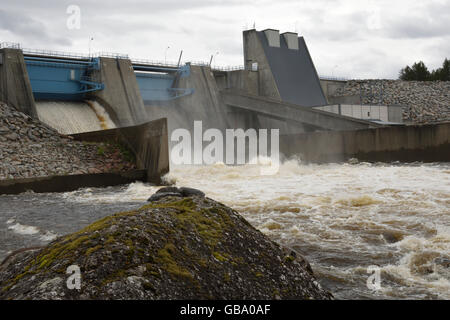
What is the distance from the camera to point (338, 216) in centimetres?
929

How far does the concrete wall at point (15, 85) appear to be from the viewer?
77.5 feet

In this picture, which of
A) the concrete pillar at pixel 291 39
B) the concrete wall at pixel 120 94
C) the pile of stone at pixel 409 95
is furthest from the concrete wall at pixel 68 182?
the pile of stone at pixel 409 95

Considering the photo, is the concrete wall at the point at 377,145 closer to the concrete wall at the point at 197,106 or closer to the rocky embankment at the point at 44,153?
the rocky embankment at the point at 44,153

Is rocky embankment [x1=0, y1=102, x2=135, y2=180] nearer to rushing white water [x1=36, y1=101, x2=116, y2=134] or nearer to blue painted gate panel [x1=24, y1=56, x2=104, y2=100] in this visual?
rushing white water [x1=36, y1=101, x2=116, y2=134]

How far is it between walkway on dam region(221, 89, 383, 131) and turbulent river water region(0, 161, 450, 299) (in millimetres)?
9527

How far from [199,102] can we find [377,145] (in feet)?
50.7

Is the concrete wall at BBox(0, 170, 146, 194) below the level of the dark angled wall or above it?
below

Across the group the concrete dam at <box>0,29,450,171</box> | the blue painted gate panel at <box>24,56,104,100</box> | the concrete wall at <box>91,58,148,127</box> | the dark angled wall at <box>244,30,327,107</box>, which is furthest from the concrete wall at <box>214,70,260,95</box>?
the blue painted gate panel at <box>24,56,104,100</box>

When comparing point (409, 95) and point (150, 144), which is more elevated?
point (409, 95)

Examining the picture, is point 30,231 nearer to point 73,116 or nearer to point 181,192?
point 181,192

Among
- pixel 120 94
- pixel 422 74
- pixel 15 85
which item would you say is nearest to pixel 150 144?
pixel 15 85

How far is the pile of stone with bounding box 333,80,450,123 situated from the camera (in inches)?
1740

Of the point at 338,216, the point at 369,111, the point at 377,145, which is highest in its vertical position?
the point at 369,111
